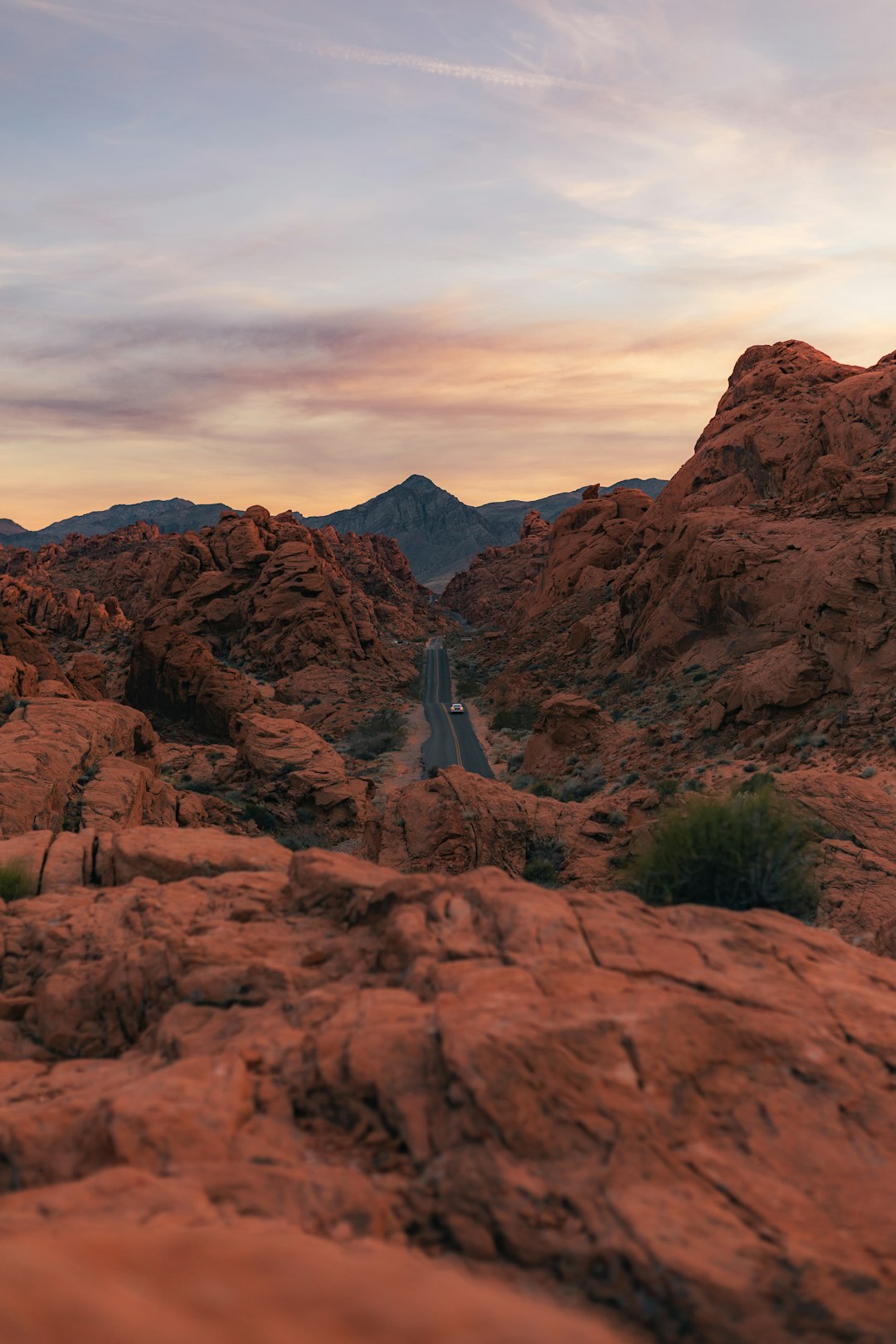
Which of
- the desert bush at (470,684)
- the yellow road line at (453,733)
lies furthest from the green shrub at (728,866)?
the desert bush at (470,684)

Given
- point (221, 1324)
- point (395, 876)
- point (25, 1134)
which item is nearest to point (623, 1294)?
point (221, 1324)

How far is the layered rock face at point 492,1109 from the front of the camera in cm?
421

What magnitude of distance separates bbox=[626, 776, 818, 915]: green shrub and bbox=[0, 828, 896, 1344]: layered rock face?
7.27 feet

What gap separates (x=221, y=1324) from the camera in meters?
3.73

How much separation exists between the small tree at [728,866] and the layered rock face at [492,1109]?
2.20 metres

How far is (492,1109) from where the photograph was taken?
5.09 meters

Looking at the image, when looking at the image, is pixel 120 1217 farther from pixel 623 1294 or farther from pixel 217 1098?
pixel 623 1294

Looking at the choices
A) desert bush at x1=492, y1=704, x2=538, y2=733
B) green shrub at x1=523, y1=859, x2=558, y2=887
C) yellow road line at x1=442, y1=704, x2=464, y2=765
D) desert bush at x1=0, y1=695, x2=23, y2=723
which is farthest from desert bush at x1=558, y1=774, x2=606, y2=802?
desert bush at x1=492, y1=704, x2=538, y2=733

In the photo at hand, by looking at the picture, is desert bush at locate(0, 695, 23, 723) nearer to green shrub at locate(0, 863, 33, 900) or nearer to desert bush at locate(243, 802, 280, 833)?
desert bush at locate(243, 802, 280, 833)

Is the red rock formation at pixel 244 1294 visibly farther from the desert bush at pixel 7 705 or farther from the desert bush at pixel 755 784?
the desert bush at pixel 7 705

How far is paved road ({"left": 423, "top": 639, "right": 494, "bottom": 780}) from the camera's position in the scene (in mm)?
45344

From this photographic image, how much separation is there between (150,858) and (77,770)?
1157cm

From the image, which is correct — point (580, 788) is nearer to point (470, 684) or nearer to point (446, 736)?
point (446, 736)

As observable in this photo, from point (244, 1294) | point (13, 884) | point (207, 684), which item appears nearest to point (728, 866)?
point (244, 1294)
